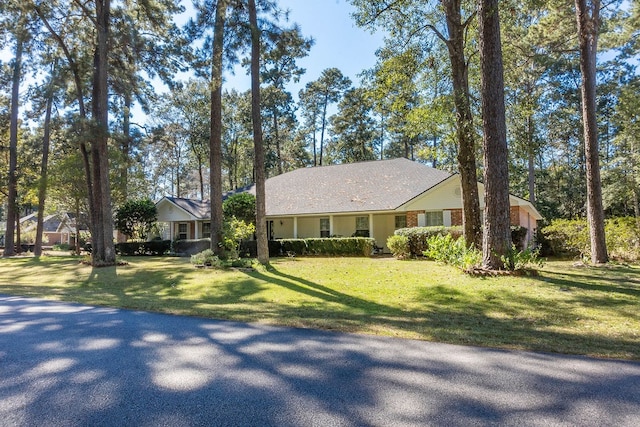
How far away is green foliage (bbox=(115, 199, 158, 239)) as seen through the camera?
987 inches

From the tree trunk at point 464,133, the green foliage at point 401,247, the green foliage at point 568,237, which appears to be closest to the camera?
the tree trunk at point 464,133

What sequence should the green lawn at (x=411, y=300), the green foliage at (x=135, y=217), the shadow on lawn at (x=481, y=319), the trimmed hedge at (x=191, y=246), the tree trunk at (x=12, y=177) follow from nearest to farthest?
the shadow on lawn at (x=481, y=319), the green lawn at (x=411, y=300), the trimmed hedge at (x=191, y=246), the green foliage at (x=135, y=217), the tree trunk at (x=12, y=177)

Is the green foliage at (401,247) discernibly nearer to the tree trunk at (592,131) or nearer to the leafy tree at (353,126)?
the tree trunk at (592,131)

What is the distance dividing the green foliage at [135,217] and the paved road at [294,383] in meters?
21.8

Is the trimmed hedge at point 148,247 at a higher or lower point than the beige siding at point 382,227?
lower

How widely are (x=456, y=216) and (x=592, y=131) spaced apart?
6.87 metres

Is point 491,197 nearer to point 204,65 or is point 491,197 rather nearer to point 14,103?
point 204,65

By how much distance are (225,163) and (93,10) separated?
17312mm

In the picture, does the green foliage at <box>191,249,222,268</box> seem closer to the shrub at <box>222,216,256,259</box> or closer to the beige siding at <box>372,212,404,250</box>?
the shrub at <box>222,216,256,259</box>

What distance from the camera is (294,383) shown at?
11.0 ft

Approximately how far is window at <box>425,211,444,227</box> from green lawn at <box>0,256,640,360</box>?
6419mm

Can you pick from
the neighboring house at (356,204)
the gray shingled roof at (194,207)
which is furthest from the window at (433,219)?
the gray shingled roof at (194,207)

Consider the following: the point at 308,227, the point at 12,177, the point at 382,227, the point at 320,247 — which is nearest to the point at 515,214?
the point at 382,227

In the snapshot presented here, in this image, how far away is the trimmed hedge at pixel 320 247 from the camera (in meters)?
18.2
